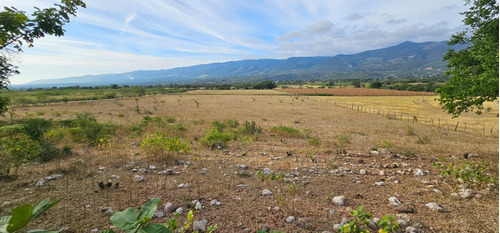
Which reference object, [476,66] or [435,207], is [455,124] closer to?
[476,66]

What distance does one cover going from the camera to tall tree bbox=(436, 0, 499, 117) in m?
6.86

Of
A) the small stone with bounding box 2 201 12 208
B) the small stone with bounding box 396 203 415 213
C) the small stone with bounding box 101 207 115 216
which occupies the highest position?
the small stone with bounding box 2 201 12 208

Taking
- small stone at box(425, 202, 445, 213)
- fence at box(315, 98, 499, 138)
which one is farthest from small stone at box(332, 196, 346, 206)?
fence at box(315, 98, 499, 138)

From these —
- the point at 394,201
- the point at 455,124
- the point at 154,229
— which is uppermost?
the point at 154,229

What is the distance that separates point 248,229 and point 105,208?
2576 millimetres

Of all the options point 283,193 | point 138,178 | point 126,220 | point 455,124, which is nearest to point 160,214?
point 138,178

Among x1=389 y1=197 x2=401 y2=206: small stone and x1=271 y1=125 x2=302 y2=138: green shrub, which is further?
x1=271 y1=125 x2=302 y2=138: green shrub

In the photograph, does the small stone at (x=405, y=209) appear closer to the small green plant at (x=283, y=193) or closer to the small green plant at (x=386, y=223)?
the small green plant at (x=386, y=223)

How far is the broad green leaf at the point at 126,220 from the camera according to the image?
1.31 m

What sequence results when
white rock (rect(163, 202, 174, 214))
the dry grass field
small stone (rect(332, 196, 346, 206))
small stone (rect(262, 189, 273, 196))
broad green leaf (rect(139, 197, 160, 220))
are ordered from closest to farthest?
broad green leaf (rect(139, 197, 160, 220)) → the dry grass field → white rock (rect(163, 202, 174, 214)) → small stone (rect(332, 196, 346, 206)) → small stone (rect(262, 189, 273, 196))

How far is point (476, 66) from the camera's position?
27.2ft

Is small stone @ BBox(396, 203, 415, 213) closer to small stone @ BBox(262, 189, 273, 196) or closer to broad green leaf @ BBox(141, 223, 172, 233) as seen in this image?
small stone @ BBox(262, 189, 273, 196)

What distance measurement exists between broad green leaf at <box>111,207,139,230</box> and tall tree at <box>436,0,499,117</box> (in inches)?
365

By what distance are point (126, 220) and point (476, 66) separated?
11816mm
